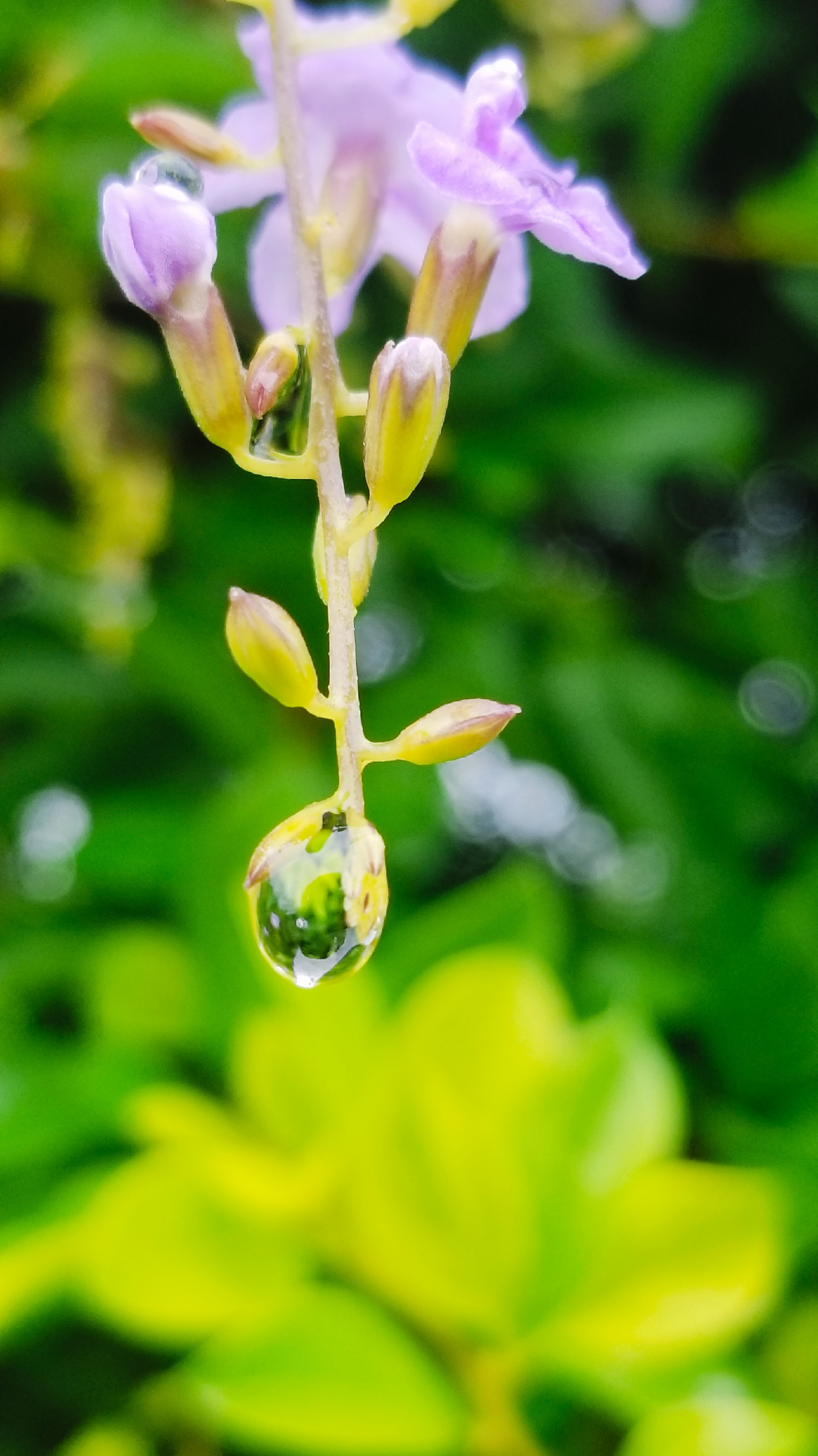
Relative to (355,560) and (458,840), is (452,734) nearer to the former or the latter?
(355,560)

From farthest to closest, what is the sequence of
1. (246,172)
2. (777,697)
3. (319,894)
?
(777,697), (246,172), (319,894)

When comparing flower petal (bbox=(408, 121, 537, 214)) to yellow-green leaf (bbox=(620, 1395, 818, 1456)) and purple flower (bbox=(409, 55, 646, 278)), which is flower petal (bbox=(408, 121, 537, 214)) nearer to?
purple flower (bbox=(409, 55, 646, 278))

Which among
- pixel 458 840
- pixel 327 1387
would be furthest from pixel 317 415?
pixel 458 840

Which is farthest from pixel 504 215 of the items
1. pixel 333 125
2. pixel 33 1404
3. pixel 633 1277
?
pixel 33 1404

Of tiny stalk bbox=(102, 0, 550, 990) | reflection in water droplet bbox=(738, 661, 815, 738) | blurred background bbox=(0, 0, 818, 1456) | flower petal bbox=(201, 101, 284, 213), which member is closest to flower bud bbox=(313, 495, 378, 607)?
tiny stalk bbox=(102, 0, 550, 990)

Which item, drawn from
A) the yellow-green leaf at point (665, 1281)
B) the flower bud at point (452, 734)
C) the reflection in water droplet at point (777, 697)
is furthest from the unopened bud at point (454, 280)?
the reflection in water droplet at point (777, 697)

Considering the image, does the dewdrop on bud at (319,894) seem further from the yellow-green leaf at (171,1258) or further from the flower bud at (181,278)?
the yellow-green leaf at (171,1258)
